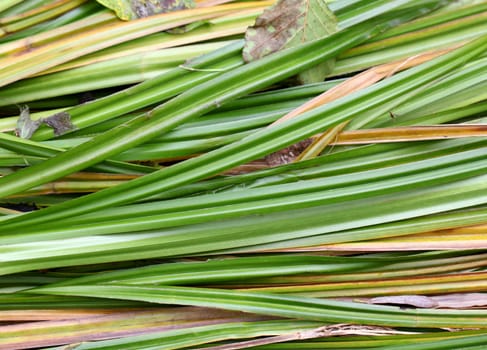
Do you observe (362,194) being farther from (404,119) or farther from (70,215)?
(70,215)

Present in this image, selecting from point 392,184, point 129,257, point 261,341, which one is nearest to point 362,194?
point 392,184

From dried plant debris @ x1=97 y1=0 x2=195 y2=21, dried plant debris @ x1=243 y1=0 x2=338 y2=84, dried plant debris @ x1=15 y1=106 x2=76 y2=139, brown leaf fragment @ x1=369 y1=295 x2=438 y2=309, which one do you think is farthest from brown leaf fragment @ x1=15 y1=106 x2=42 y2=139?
brown leaf fragment @ x1=369 y1=295 x2=438 y2=309

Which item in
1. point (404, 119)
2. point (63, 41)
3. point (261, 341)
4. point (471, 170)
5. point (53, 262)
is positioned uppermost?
point (63, 41)

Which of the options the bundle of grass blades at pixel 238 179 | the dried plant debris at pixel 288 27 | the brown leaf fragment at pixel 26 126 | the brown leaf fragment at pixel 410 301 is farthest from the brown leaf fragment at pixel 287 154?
the brown leaf fragment at pixel 26 126

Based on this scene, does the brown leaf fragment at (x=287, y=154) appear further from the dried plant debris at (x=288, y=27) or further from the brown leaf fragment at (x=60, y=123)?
the brown leaf fragment at (x=60, y=123)

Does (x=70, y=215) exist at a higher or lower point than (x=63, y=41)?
lower

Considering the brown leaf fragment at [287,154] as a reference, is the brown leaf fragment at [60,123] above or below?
above
